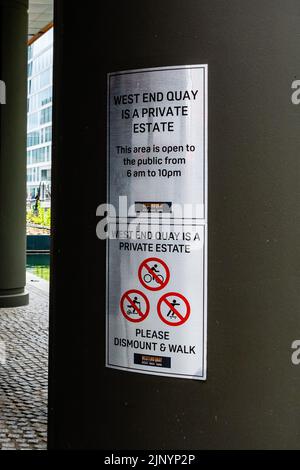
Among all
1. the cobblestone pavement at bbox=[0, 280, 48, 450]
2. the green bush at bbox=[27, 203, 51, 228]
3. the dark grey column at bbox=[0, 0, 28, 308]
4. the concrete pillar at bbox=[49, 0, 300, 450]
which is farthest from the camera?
the green bush at bbox=[27, 203, 51, 228]

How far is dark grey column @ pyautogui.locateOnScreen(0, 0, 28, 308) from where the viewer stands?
11.1 metres

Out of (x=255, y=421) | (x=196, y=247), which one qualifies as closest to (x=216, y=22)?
(x=196, y=247)

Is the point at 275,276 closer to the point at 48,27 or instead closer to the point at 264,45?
the point at 264,45

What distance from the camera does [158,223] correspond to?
2535mm

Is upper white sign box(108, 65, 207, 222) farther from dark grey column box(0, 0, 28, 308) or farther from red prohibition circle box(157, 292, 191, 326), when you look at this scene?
dark grey column box(0, 0, 28, 308)

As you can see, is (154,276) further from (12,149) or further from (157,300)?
(12,149)

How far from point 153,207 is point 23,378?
177 inches

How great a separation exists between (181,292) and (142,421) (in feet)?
1.60

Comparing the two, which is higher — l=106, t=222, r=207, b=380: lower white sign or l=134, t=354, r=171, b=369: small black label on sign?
l=106, t=222, r=207, b=380: lower white sign

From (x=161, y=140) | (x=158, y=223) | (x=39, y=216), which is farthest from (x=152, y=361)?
(x=39, y=216)

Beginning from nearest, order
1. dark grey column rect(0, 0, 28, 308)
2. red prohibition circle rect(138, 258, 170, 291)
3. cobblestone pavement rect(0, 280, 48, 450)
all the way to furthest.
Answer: red prohibition circle rect(138, 258, 170, 291)
cobblestone pavement rect(0, 280, 48, 450)
dark grey column rect(0, 0, 28, 308)

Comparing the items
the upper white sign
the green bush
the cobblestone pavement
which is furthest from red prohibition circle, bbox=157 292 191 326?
the green bush

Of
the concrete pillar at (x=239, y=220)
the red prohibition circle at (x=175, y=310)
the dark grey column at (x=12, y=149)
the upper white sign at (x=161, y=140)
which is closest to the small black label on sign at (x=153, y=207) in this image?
the upper white sign at (x=161, y=140)

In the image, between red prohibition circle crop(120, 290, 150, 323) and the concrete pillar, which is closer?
the concrete pillar
